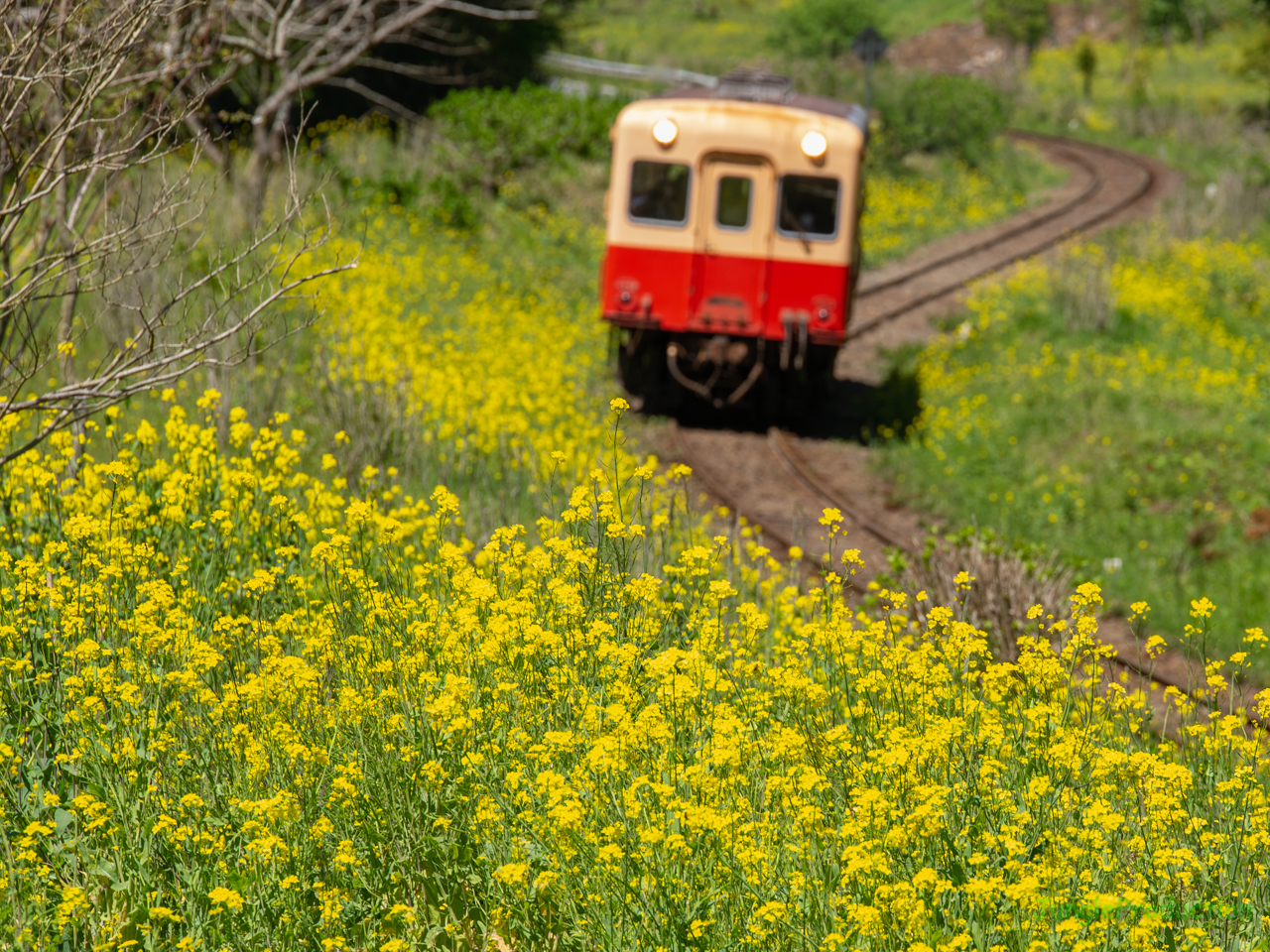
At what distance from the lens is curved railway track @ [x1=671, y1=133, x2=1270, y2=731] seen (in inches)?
368

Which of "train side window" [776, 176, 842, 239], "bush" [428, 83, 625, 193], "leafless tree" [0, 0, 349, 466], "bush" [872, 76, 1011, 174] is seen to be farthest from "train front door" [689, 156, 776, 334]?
"bush" [872, 76, 1011, 174]

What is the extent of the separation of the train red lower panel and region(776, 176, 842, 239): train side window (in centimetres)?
30

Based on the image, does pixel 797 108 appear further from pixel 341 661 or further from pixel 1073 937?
pixel 1073 937

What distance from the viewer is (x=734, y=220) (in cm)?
1117

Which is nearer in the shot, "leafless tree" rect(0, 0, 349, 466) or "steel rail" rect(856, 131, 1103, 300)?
"leafless tree" rect(0, 0, 349, 466)

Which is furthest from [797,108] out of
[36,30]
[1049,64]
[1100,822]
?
[1049,64]

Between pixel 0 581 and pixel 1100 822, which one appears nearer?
pixel 1100 822

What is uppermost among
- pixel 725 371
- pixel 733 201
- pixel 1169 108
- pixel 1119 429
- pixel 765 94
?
pixel 1169 108

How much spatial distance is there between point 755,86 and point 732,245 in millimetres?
1890

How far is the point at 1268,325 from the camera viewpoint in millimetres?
15359

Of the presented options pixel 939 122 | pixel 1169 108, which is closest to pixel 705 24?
pixel 1169 108

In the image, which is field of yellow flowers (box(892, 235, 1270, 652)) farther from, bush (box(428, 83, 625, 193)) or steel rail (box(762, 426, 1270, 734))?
bush (box(428, 83, 625, 193))

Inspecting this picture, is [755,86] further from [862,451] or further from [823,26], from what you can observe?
[823,26]

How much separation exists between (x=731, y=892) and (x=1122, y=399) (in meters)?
9.90
